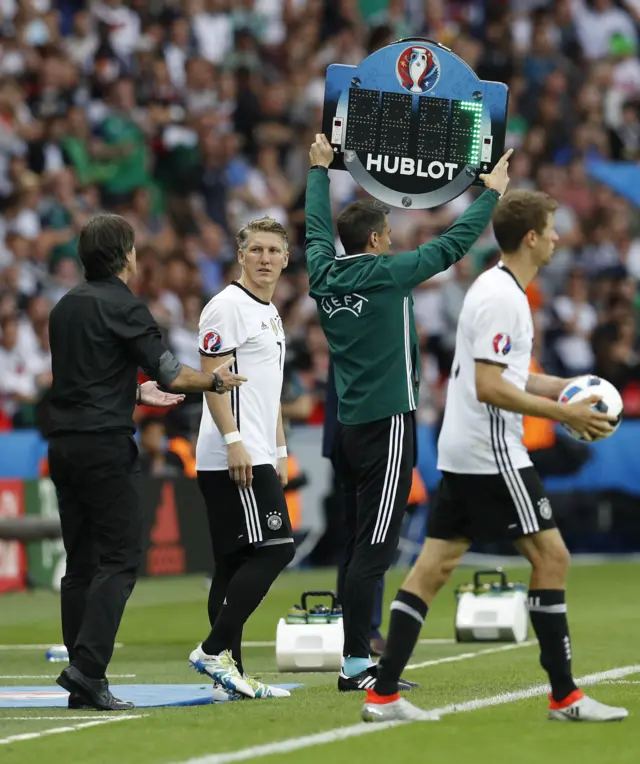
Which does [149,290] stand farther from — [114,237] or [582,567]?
[114,237]

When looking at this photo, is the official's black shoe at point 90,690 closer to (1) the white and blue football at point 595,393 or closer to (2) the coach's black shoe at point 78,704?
(2) the coach's black shoe at point 78,704

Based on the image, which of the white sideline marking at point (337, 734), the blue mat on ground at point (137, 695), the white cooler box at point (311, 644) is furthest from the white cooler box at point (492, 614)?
the blue mat on ground at point (137, 695)

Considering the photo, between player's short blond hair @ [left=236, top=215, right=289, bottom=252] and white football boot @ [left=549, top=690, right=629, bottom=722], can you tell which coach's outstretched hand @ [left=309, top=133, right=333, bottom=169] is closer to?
player's short blond hair @ [left=236, top=215, right=289, bottom=252]

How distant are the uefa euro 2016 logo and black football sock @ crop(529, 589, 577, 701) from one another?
2742 mm

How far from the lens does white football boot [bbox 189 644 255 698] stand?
8.36 m

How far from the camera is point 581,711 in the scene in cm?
712

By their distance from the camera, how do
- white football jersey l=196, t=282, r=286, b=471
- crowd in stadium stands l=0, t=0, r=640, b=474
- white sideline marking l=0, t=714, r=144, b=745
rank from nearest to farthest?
1. white sideline marking l=0, t=714, r=144, b=745
2. white football jersey l=196, t=282, r=286, b=471
3. crowd in stadium stands l=0, t=0, r=640, b=474

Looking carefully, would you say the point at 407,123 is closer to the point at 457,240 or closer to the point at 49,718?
the point at 457,240

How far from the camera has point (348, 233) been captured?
8773mm

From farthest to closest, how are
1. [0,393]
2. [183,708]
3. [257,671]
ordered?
[0,393], [257,671], [183,708]

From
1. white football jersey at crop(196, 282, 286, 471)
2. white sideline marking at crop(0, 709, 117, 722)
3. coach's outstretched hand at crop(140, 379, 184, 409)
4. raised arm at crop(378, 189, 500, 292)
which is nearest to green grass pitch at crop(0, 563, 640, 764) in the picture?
white sideline marking at crop(0, 709, 117, 722)

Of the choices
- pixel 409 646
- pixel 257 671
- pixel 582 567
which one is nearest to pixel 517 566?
pixel 582 567

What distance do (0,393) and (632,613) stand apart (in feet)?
23.6

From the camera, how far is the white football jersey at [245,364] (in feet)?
28.0
